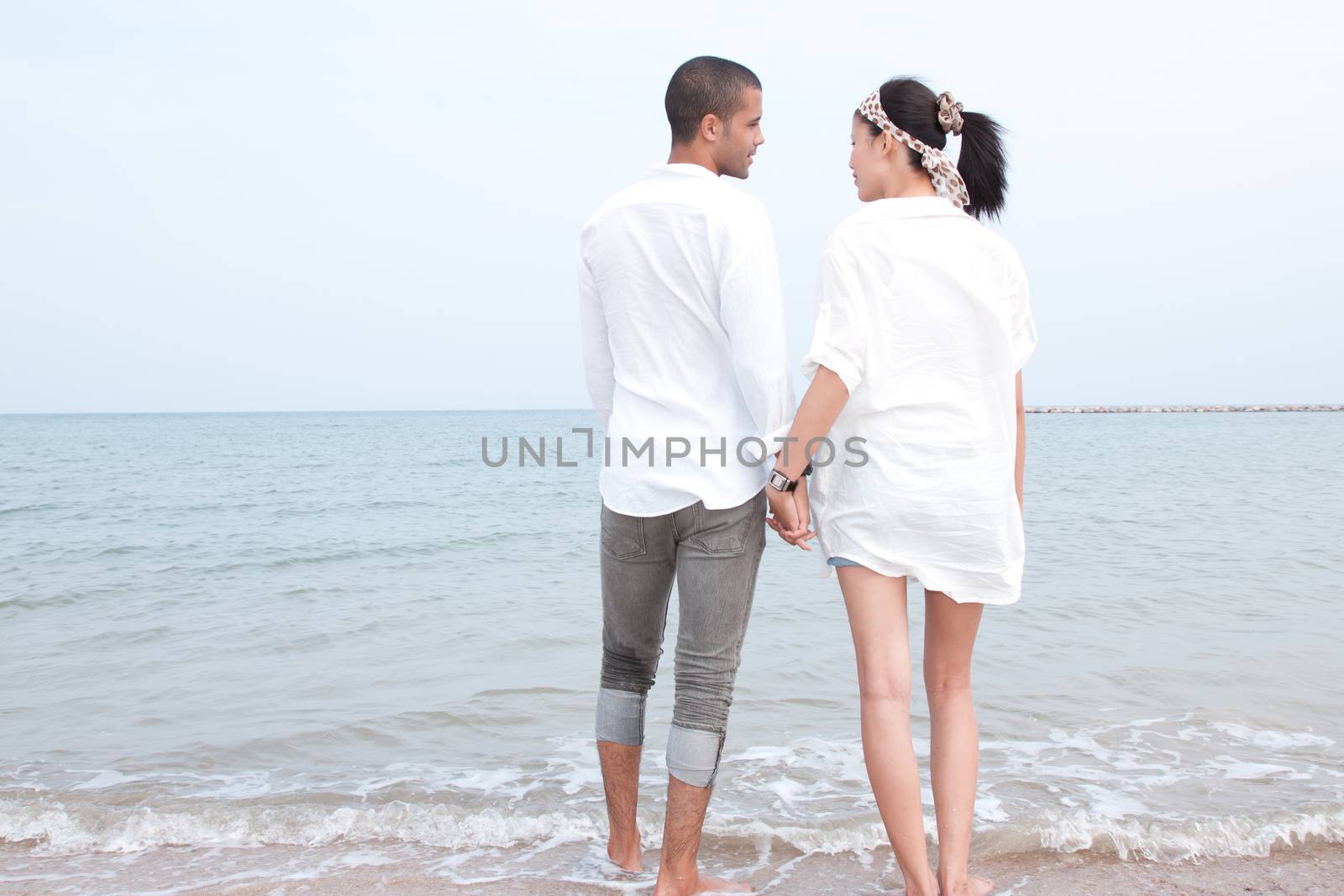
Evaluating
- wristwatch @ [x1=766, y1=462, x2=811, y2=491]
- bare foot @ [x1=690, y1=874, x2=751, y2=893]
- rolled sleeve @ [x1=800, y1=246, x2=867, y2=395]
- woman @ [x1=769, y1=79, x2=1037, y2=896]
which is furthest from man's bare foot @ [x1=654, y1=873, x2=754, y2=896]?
rolled sleeve @ [x1=800, y1=246, x2=867, y2=395]

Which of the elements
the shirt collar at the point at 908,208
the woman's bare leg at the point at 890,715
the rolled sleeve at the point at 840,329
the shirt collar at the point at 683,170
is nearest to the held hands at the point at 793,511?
the woman's bare leg at the point at 890,715

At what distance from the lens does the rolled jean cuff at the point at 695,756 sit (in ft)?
7.02

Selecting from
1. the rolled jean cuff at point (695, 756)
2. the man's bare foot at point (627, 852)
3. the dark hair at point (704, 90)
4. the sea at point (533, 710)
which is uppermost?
the dark hair at point (704, 90)

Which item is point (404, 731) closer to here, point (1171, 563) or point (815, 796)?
point (815, 796)

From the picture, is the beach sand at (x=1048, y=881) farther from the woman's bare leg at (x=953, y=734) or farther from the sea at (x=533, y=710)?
the woman's bare leg at (x=953, y=734)

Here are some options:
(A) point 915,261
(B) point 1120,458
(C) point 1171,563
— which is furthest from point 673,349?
(B) point 1120,458

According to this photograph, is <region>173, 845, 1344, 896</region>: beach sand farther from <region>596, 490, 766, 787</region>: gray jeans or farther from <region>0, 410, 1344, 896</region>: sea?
<region>596, 490, 766, 787</region>: gray jeans

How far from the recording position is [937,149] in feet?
6.67

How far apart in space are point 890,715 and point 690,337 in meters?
0.88

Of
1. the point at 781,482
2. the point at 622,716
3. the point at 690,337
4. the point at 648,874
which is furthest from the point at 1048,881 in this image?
the point at 690,337

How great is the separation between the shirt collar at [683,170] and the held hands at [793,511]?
0.67m

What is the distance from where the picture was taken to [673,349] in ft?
6.80

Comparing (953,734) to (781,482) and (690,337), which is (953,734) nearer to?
(781,482)

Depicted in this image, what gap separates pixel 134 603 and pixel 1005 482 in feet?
19.1
